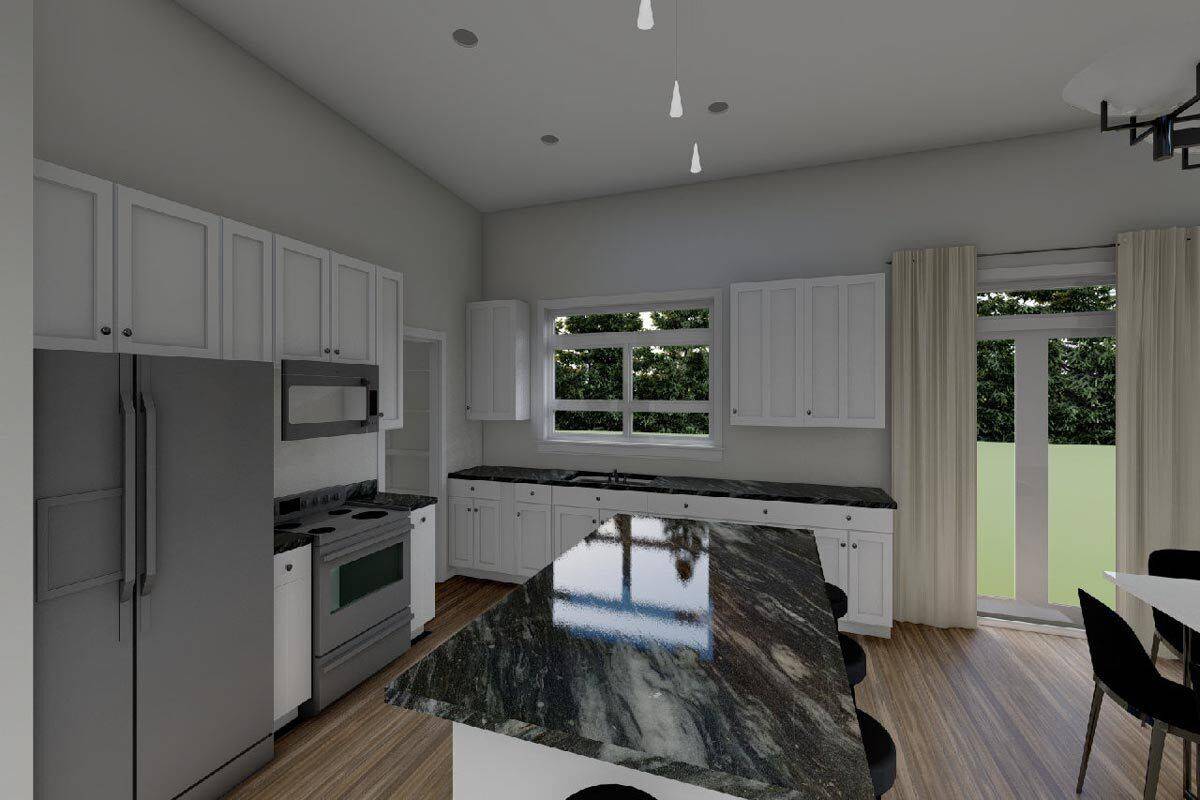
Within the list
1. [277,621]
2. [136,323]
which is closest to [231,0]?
[136,323]

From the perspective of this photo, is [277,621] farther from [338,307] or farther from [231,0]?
[231,0]

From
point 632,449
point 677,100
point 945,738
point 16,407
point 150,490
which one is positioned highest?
point 677,100

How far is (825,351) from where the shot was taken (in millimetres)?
3654

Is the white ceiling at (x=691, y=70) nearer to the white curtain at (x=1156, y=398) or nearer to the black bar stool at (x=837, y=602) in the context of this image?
the white curtain at (x=1156, y=398)

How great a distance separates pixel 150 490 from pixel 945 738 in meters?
3.45

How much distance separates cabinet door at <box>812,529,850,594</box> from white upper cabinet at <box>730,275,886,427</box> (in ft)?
2.48

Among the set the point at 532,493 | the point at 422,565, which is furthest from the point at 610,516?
the point at 422,565

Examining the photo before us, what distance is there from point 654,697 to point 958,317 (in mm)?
3545

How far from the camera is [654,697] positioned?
1.13 meters

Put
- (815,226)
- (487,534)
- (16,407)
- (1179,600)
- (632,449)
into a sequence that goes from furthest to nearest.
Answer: (632,449) < (487,534) < (815,226) < (1179,600) < (16,407)

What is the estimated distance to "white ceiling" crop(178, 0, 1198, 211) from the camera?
7.91 feet

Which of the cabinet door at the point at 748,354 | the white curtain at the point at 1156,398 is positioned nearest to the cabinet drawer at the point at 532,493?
the cabinet door at the point at 748,354

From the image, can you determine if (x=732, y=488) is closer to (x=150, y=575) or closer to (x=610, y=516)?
(x=610, y=516)

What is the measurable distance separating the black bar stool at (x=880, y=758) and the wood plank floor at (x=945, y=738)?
996mm
